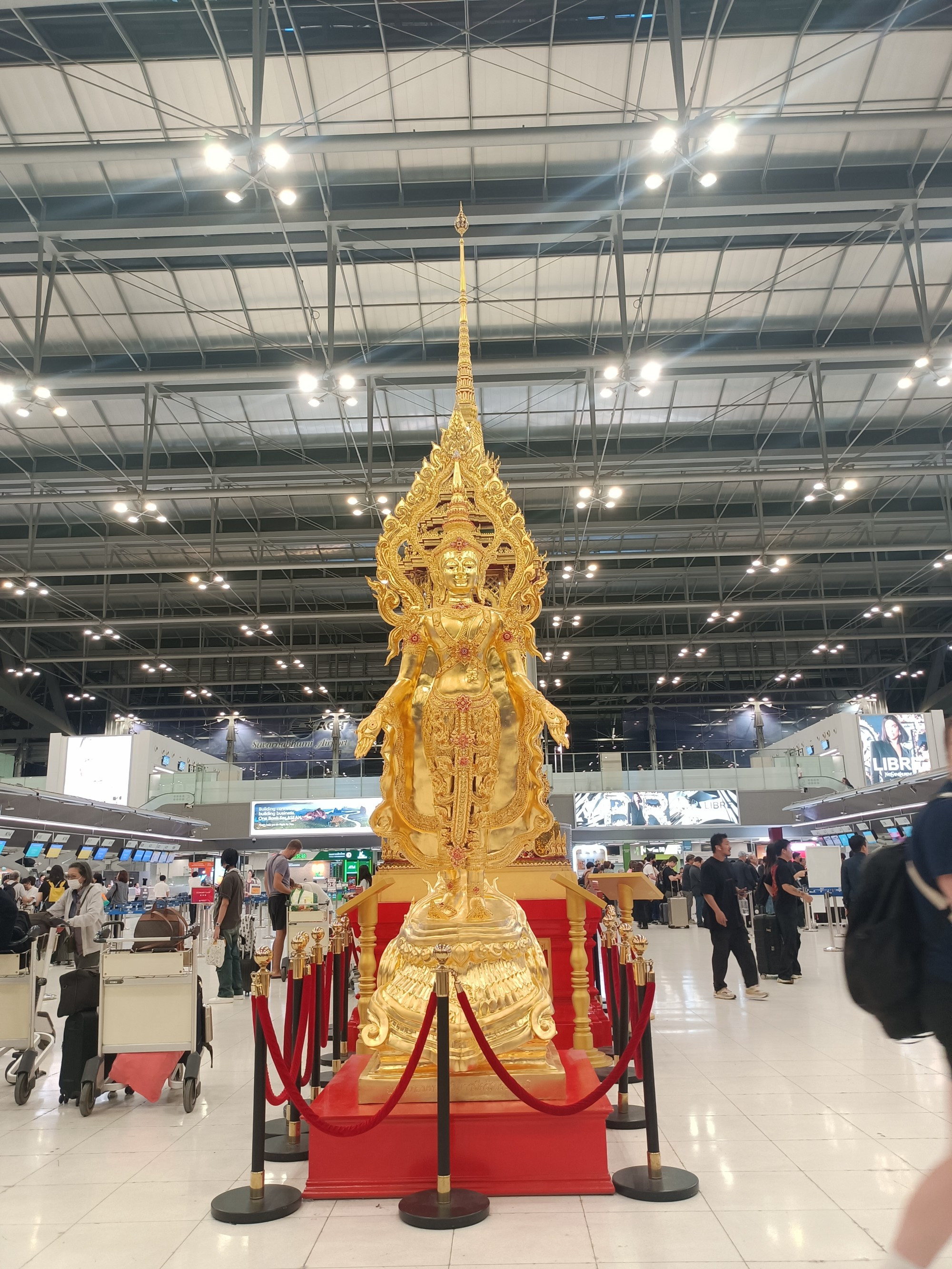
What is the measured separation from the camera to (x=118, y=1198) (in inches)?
153

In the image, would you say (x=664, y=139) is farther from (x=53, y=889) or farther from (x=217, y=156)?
(x=53, y=889)

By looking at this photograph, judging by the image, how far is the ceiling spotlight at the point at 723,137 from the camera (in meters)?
7.44

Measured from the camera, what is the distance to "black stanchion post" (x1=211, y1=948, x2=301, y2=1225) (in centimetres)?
359

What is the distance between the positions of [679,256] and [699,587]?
49.2 feet

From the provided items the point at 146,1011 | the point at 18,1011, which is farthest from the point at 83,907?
the point at 146,1011

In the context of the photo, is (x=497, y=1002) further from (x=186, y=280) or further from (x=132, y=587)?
(x=132, y=587)

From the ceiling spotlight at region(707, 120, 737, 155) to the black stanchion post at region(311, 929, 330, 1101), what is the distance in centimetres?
674

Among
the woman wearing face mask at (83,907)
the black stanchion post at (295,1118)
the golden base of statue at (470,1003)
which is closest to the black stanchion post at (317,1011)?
the black stanchion post at (295,1118)

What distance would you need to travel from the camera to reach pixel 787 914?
10289 millimetres

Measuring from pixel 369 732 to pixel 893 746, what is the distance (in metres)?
20.8

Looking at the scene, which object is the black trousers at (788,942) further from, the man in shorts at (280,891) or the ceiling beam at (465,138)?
the ceiling beam at (465,138)

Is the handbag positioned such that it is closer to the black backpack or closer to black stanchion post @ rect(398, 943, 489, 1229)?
black stanchion post @ rect(398, 943, 489, 1229)

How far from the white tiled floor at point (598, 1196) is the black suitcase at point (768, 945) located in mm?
4001

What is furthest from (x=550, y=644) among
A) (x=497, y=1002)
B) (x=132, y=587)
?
(x=497, y=1002)
